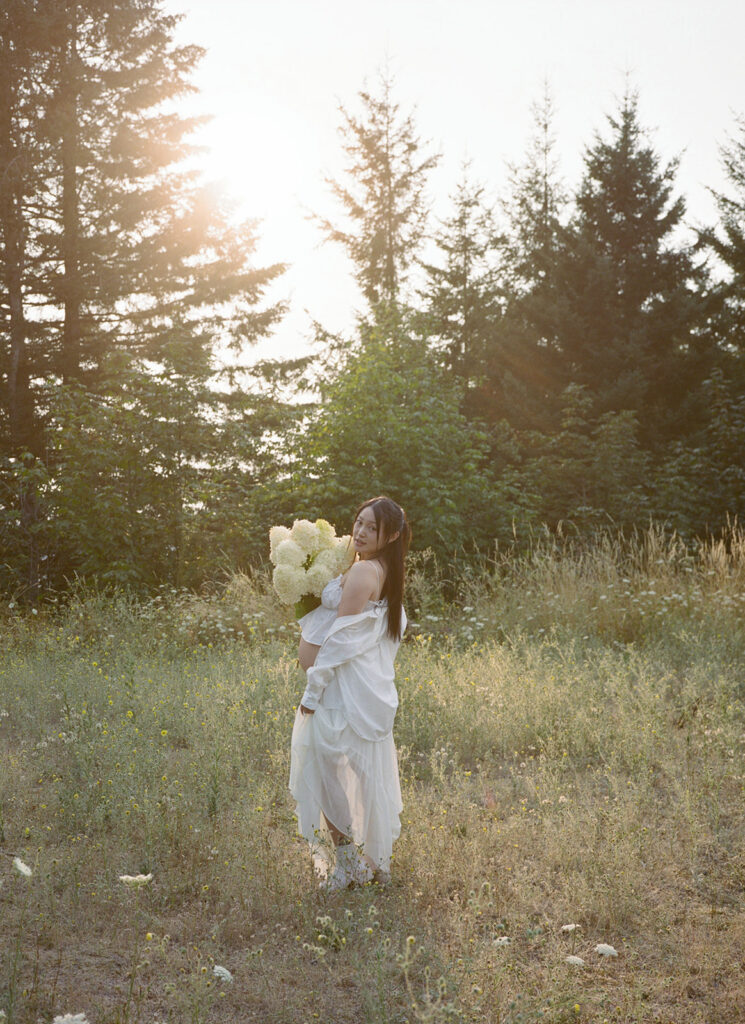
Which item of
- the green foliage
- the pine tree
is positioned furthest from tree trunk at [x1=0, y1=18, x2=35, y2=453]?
the pine tree

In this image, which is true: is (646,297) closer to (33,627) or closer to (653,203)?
(653,203)

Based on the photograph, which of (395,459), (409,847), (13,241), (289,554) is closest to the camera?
(289,554)

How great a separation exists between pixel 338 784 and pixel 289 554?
104cm

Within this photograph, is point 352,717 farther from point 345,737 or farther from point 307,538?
point 307,538

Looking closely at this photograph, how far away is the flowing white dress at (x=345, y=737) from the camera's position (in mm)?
3857

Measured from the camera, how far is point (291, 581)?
393 cm

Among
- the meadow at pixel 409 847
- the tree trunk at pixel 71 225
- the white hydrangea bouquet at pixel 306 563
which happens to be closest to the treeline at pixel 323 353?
the tree trunk at pixel 71 225

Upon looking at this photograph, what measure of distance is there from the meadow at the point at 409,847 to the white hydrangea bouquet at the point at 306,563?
1252 millimetres

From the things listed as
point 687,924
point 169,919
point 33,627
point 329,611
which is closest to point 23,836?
point 169,919

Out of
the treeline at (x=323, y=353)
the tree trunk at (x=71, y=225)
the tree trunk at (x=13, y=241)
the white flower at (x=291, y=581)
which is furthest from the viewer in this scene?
the tree trunk at (x=71, y=225)

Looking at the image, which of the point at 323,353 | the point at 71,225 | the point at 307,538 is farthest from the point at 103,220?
the point at 307,538

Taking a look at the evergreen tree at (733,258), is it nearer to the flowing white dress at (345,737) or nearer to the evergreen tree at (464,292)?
the evergreen tree at (464,292)

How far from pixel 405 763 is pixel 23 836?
2256 millimetres

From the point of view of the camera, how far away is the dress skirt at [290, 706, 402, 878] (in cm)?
388
